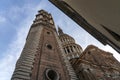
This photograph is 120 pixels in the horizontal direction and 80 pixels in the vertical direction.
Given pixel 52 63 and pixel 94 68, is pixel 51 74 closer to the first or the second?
pixel 52 63

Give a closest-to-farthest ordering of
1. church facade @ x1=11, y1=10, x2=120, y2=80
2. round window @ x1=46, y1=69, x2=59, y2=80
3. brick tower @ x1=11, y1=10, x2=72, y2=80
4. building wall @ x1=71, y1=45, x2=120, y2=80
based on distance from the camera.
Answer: brick tower @ x1=11, y1=10, x2=72, y2=80 → church facade @ x1=11, y1=10, x2=120, y2=80 → round window @ x1=46, y1=69, x2=59, y2=80 → building wall @ x1=71, y1=45, x2=120, y2=80

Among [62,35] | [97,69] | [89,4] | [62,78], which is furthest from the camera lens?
[62,35]

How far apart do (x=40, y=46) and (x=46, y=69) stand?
3529mm

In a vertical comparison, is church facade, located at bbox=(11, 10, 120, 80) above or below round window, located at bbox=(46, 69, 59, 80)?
above

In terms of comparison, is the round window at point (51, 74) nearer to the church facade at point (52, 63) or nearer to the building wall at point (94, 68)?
the church facade at point (52, 63)

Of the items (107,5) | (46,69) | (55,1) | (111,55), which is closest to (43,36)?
(46,69)

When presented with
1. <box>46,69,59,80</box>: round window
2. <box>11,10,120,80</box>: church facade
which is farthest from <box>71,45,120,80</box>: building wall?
<box>46,69,59,80</box>: round window

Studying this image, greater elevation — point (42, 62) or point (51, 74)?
point (42, 62)

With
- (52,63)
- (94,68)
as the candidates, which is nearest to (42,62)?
(52,63)

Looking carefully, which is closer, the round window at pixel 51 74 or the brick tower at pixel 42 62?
the brick tower at pixel 42 62

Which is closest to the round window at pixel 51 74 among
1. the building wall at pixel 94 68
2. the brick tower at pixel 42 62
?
the brick tower at pixel 42 62

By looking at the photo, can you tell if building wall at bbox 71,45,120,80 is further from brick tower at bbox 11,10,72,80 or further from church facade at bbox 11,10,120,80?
brick tower at bbox 11,10,72,80

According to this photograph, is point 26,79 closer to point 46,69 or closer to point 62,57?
point 46,69

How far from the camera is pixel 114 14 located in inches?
149
